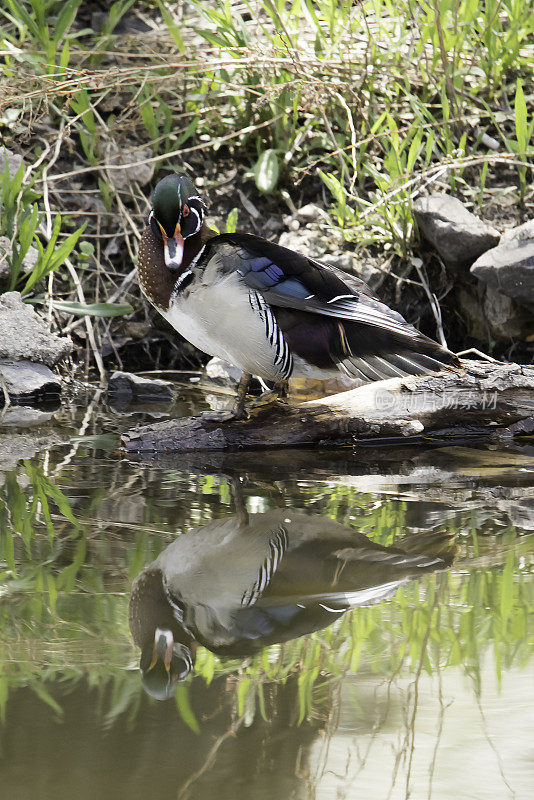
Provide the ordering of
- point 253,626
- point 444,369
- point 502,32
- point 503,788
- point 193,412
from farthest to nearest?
point 502,32 < point 193,412 < point 444,369 < point 253,626 < point 503,788

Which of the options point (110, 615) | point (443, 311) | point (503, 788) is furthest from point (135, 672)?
point (443, 311)

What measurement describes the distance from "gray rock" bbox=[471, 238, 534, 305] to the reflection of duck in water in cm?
202

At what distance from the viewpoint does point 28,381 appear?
14.3 feet

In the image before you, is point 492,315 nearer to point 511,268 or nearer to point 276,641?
point 511,268

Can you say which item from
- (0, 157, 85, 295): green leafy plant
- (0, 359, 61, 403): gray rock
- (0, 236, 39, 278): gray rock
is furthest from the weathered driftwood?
(0, 236, 39, 278): gray rock

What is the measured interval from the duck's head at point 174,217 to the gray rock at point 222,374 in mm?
1456

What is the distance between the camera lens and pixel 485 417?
3453mm

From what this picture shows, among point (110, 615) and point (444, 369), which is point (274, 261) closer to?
point (444, 369)

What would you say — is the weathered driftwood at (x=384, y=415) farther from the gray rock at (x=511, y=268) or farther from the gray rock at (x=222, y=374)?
the gray rock at (x=222, y=374)

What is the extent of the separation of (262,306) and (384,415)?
2.24ft

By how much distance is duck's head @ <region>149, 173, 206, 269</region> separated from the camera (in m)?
3.20

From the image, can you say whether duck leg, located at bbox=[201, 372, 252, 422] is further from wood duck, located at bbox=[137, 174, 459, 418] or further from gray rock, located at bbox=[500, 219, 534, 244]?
gray rock, located at bbox=[500, 219, 534, 244]

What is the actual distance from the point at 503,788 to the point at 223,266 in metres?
2.18

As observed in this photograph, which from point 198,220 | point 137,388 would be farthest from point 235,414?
point 137,388
